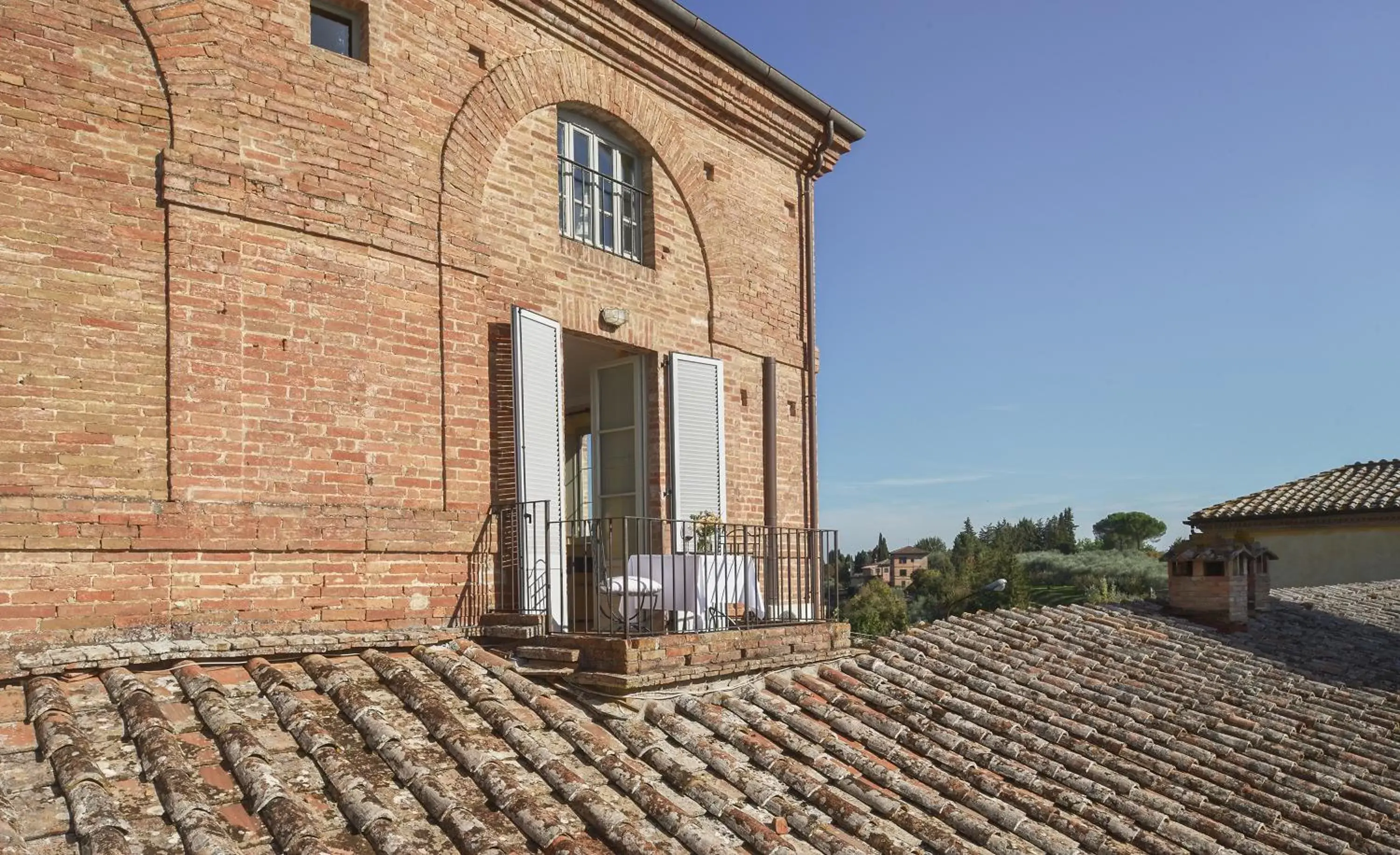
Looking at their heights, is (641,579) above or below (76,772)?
above

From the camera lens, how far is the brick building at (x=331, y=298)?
570 cm

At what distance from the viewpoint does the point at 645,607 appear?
7.69 meters

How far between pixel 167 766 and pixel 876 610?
1660 inches

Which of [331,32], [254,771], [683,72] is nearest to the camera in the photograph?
[254,771]

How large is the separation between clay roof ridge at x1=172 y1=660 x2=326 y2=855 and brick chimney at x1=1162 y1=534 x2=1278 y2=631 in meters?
10.9

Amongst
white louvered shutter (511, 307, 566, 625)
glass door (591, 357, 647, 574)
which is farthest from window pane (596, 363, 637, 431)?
white louvered shutter (511, 307, 566, 625)

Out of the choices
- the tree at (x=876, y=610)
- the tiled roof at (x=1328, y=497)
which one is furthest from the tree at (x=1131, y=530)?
the tiled roof at (x=1328, y=497)

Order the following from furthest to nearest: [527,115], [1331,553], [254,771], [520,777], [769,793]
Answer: [1331,553], [527,115], [769,793], [520,777], [254,771]

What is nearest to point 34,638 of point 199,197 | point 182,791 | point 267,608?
point 267,608

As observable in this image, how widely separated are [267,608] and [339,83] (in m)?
3.48

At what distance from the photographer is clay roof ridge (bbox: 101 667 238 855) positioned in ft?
12.9

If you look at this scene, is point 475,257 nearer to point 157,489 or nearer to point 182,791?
point 157,489

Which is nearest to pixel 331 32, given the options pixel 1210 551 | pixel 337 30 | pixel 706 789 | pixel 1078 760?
pixel 337 30

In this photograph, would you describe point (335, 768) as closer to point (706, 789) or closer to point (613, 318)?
point (706, 789)
